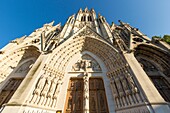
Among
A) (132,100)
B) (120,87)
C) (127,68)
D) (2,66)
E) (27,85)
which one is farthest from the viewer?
(2,66)

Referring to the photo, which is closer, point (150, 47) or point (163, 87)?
point (163, 87)

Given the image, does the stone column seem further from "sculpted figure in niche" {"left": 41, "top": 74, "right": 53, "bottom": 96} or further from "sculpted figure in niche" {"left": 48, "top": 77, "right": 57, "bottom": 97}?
"sculpted figure in niche" {"left": 41, "top": 74, "right": 53, "bottom": 96}

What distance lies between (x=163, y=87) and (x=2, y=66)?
1332 cm

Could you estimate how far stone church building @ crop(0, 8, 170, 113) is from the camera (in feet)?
16.4

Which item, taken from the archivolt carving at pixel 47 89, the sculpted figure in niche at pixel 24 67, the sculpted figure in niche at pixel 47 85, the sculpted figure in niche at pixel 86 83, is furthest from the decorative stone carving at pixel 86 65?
the sculpted figure in niche at pixel 24 67

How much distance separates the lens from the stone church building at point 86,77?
4.99m

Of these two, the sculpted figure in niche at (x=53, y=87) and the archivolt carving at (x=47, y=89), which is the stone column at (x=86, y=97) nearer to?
the archivolt carving at (x=47, y=89)

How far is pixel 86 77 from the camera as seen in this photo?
726 cm

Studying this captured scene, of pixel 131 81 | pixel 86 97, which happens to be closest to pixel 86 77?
pixel 86 97

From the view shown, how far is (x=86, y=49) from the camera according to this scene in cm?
1002

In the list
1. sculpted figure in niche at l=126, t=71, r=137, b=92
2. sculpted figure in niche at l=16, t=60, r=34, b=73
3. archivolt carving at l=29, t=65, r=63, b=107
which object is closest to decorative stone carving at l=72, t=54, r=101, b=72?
archivolt carving at l=29, t=65, r=63, b=107

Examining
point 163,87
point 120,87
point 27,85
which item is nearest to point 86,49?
point 120,87

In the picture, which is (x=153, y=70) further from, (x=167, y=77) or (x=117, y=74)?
(x=117, y=74)

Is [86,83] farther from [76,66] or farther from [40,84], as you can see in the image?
[40,84]
